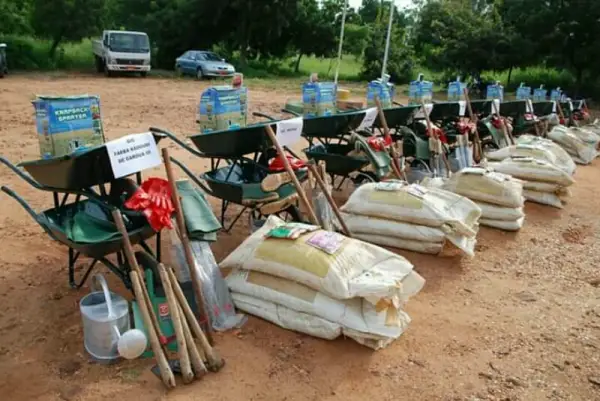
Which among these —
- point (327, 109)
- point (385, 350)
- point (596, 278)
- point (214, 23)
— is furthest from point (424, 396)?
point (214, 23)

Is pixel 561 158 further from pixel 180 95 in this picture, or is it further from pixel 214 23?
pixel 214 23

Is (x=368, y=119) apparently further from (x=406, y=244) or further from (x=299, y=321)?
(x=299, y=321)

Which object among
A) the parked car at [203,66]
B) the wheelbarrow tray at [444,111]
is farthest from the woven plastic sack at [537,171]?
the parked car at [203,66]

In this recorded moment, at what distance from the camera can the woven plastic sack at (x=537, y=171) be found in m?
5.86

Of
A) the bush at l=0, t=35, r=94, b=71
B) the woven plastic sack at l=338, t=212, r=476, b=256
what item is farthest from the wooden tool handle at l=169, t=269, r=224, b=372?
the bush at l=0, t=35, r=94, b=71

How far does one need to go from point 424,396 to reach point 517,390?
0.51 metres

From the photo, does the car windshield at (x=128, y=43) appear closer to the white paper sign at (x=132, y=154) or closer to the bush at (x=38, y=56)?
the bush at (x=38, y=56)

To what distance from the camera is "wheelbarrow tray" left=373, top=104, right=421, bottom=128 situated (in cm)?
610

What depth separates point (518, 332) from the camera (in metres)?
3.25

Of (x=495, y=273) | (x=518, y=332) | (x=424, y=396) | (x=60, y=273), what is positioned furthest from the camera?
(x=495, y=273)

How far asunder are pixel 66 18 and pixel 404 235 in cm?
2029

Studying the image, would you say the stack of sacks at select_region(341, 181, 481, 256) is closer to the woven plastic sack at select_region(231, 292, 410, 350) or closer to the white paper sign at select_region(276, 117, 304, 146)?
the white paper sign at select_region(276, 117, 304, 146)

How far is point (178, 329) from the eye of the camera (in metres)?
2.53

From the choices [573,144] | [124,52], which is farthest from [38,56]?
[573,144]
